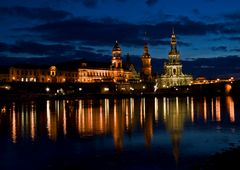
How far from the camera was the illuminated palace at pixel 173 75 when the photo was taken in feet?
561

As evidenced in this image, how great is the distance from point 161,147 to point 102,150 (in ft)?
10.8

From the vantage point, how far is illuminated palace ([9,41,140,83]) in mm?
131125

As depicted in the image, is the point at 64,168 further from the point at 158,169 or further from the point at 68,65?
the point at 68,65

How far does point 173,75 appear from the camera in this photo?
172 metres

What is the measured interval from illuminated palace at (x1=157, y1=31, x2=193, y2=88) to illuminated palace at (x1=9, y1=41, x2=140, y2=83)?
34.0 feet

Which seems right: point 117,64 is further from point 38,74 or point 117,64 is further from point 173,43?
point 38,74

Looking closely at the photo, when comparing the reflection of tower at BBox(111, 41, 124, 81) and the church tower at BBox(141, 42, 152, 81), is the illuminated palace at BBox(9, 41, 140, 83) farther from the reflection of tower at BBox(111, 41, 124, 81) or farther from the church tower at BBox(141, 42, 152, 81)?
the church tower at BBox(141, 42, 152, 81)

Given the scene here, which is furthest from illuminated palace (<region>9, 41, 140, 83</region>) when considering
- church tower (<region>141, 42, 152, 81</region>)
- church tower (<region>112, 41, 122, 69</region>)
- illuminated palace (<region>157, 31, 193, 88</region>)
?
illuminated palace (<region>157, 31, 193, 88</region>)

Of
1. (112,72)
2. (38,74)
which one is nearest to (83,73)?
(112,72)

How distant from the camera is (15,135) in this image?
98.0 feet

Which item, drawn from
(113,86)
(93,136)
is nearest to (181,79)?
(113,86)

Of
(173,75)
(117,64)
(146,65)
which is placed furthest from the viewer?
(146,65)

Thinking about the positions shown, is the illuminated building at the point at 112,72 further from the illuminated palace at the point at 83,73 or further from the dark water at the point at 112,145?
the dark water at the point at 112,145

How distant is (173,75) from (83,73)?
38962 mm
